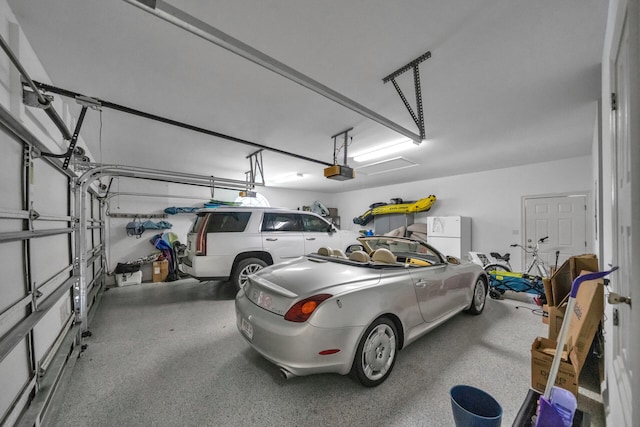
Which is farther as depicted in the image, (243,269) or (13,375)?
(243,269)

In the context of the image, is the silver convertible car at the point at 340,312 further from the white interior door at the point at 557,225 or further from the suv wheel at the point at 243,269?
the white interior door at the point at 557,225

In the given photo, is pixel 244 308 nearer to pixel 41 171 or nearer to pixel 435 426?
pixel 435 426

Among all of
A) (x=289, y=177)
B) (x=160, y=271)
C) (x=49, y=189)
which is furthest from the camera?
(x=289, y=177)

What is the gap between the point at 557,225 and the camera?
5.38 metres

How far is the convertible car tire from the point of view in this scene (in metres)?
3.27

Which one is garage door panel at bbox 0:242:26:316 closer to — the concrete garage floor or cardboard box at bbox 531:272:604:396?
the concrete garage floor

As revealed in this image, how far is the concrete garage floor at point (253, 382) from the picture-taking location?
1.62m

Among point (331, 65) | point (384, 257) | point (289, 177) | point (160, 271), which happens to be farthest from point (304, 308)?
point (289, 177)

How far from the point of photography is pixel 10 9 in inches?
61.1

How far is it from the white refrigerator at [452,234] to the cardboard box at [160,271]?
7.00m

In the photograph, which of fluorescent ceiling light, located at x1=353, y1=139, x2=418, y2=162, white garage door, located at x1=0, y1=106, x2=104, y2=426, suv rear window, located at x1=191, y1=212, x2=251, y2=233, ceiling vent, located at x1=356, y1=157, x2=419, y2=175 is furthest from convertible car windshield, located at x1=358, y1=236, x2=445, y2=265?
white garage door, located at x1=0, y1=106, x2=104, y2=426

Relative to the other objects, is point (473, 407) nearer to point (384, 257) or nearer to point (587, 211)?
point (384, 257)

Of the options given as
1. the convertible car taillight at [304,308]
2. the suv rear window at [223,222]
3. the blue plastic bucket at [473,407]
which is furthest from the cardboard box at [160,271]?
the blue plastic bucket at [473,407]

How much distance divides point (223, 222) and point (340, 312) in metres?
3.15
